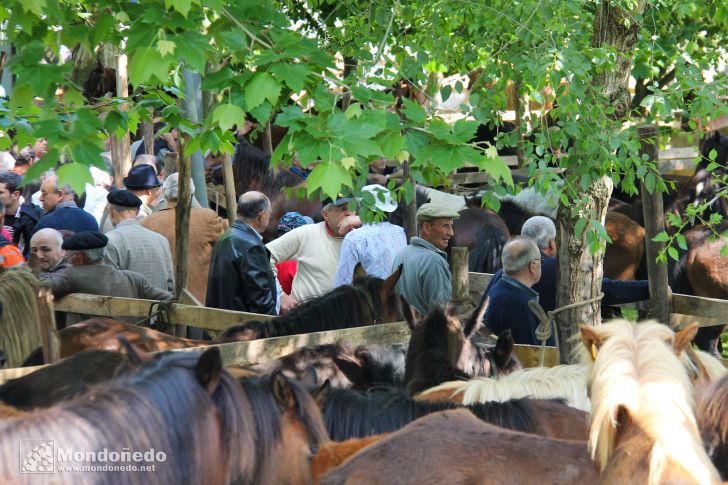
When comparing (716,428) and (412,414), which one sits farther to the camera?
(412,414)

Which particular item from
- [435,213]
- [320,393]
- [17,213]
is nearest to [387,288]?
[435,213]

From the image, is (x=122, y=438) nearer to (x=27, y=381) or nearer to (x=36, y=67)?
(x=36, y=67)

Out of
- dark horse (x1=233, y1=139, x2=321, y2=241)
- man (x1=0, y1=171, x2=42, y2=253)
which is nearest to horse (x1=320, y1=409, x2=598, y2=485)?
man (x1=0, y1=171, x2=42, y2=253)

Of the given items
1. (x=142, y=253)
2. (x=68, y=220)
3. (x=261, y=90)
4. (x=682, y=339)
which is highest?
(x=261, y=90)

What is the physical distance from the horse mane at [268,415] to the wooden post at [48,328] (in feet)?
6.75

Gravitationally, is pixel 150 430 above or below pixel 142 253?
below

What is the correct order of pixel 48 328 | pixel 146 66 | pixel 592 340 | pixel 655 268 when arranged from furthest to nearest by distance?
pixel 655 268 → pixel 48 328 → pixel 146 66 → pixel 592 340

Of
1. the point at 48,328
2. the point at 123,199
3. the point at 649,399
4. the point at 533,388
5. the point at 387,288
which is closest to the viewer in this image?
the point at 649,399

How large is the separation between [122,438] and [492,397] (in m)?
2.21

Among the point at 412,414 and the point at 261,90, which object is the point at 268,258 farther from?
the point at 261,90

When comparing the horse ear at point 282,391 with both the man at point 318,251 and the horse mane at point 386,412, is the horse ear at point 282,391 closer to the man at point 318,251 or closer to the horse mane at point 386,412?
the horse mane at point 386,412

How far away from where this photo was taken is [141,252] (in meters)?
7.68

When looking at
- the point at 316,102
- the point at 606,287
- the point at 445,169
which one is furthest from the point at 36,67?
the point at 606,287

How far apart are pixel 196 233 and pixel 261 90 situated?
5.23 m
